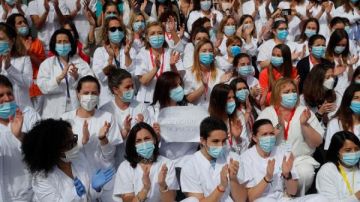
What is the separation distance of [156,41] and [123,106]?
179cm

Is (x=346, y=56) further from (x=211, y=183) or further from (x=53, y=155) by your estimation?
(x=53, y=155)

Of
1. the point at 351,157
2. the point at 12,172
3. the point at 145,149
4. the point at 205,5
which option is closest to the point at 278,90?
the point at 351,157

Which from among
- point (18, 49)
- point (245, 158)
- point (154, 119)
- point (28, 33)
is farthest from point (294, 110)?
point (28, 33)

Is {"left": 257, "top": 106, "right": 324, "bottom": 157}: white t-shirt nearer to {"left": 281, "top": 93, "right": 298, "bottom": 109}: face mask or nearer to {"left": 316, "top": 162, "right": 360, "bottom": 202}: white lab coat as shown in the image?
{"left": 281, "top": 93, "right": 298, "bottom": 109}: face mask

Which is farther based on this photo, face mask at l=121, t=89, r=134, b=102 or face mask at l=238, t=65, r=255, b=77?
face mask at l=238, t=65, r=255, b=77

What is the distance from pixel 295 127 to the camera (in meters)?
6.99

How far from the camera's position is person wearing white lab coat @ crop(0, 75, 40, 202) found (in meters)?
5.81

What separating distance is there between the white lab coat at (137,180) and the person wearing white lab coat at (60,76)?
6.78 ft

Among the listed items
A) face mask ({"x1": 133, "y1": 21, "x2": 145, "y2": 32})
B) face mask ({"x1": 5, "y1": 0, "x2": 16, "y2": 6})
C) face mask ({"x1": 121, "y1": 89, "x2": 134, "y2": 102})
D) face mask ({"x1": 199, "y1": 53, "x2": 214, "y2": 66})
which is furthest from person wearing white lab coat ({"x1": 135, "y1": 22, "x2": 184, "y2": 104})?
face mask ({"x1": 5, "y1": 0, "x2": 16, "y2": 6})

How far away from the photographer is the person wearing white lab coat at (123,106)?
6.79 meters

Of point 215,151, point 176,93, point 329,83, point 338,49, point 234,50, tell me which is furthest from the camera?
point 338,49

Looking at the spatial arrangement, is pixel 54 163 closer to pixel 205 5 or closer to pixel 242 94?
pixel 242 94

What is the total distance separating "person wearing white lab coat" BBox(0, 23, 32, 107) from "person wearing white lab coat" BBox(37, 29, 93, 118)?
0.66ft

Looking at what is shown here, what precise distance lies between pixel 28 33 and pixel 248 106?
151 inches
